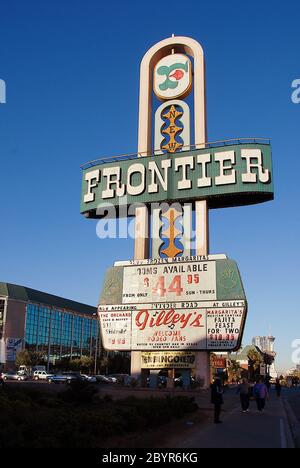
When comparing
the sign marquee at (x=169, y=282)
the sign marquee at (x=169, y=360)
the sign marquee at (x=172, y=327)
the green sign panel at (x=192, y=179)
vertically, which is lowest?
the sign marquee at (x=169, y=360)

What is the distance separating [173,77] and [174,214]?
1060 cm

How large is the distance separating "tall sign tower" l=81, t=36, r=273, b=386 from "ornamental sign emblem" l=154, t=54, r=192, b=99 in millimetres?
77

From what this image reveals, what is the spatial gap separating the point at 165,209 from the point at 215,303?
7764mm

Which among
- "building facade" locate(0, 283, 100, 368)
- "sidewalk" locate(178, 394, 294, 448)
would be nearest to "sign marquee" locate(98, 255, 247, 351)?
"sidewalk" locate(178, 394, 294, 448)

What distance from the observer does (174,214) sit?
33.5m

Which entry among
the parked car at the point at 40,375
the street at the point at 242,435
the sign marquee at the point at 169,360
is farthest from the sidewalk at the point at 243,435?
the parked car at the point at 40,375

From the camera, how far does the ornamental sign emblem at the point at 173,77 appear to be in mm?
36250

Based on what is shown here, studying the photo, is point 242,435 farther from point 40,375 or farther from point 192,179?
point 40,375

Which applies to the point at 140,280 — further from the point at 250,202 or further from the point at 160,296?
the point at 250,202

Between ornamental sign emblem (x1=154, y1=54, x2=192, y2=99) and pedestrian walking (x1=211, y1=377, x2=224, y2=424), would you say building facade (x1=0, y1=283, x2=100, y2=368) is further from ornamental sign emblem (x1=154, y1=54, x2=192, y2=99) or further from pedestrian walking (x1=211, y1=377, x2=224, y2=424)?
pedestrian walking (x1=211, y1=377, x2=224, y2=424)

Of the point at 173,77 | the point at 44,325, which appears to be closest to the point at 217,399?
the point at 173,77

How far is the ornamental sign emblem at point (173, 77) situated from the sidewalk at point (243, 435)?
24586mm

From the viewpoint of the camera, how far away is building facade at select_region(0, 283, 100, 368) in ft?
301

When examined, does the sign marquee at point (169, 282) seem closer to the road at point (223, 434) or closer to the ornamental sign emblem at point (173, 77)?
the road at point (223, 434)
